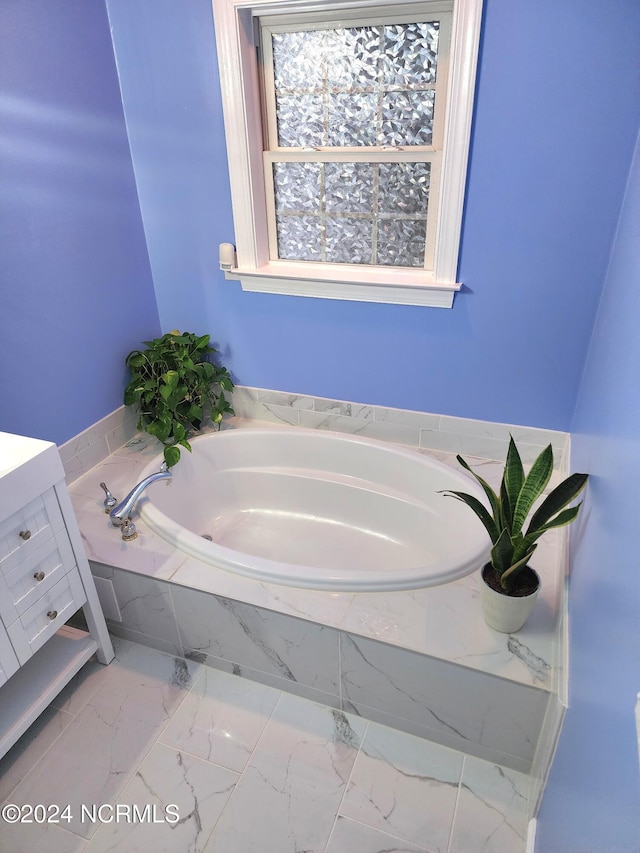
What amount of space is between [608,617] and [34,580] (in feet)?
4.46

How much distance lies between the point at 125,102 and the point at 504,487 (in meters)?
1.96

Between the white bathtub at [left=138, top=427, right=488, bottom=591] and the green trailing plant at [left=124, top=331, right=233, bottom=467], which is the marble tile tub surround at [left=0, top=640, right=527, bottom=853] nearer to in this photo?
the white bathtub at [left=138, top=427, right=488, bottom=591]

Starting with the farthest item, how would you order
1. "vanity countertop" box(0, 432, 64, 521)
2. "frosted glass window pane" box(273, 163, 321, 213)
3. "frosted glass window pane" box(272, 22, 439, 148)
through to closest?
1. "frosted glass window pane" box(273, 163, 321, 213)
2. "frosted glass window pane" box(272, 22, 439, 148)
3. "vanity countertop" box(0, 432, 64, 521)

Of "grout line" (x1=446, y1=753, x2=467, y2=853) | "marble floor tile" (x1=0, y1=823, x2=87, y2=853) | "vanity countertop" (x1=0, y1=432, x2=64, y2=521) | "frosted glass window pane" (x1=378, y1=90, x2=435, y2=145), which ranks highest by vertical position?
"frosted glass window pane" (x1=378, y1=90, x2=435, y2=145)

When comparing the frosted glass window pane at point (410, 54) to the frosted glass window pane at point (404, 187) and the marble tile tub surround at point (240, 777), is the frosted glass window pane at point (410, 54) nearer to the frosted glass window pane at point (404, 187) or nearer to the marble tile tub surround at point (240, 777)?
the frosted glass window pane at point (404, 187)

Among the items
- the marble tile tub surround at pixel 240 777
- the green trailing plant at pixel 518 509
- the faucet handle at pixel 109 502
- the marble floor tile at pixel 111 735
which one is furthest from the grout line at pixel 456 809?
the faucet handle at pixel 109 502

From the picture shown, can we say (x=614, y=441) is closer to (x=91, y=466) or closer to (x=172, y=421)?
(x=172, y=421)

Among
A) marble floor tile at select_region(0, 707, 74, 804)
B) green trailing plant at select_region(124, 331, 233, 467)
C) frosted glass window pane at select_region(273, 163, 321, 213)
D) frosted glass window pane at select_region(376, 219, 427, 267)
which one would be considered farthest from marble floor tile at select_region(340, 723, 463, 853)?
frosted glass window pane at select_region(273, 163, 321, 213)

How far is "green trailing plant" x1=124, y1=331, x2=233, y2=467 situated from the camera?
2273 millimetres

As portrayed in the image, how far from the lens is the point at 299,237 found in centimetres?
225

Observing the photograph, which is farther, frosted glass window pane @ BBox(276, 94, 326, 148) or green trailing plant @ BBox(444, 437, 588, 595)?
frosted glass window pane @ BBox(276, 94, 326, 148)

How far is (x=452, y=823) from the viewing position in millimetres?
1445

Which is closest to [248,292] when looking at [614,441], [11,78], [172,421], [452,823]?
[172,421]

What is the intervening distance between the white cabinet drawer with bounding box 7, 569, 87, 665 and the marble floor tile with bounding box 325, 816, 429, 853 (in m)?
0.93
